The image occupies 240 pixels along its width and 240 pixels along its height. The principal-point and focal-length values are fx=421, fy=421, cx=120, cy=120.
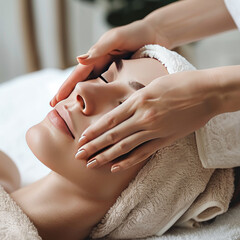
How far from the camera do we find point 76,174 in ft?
3.21

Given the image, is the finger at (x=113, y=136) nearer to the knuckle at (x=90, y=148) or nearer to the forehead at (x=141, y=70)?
the knuckle at (x=90, y=148)

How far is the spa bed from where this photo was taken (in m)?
1.07

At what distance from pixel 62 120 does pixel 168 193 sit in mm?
314

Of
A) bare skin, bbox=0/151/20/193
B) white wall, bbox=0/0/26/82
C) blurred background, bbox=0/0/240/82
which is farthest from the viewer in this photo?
white wall, bbox=0/0/26/82

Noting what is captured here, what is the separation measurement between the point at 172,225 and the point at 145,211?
0.44ft

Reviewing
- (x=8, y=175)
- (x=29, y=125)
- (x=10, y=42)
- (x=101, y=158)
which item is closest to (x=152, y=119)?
(x=101, y=158)

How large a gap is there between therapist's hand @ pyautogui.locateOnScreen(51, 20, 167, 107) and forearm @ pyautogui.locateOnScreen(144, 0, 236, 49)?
5 cm

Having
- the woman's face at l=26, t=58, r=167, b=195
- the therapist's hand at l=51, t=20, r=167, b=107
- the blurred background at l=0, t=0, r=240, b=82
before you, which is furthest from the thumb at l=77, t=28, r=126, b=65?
the blurred background at l=0, t=0, r=240, b=82

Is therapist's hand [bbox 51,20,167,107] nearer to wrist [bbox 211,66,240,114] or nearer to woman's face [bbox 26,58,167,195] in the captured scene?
woman's face [bbox 26,58,167,195]

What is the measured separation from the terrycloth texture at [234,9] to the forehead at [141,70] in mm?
320

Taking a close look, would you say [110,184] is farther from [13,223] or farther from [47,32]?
[47,32]

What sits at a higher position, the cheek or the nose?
the nose

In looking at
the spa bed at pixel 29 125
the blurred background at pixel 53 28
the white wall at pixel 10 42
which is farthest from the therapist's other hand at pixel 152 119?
the white wall at pixel 10 42

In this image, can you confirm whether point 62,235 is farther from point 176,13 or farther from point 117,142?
point 176,13
